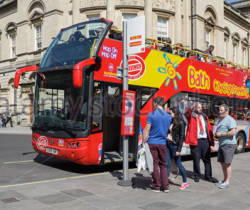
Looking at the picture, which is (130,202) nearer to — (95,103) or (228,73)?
(95,103)

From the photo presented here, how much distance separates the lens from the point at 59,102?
811 cm

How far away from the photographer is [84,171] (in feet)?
27.9

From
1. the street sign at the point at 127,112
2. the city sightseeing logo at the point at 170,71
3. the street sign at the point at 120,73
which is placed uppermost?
the city sightseeing logo at the point at 170,71

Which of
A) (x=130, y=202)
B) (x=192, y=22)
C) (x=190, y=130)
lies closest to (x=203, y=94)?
(x=190, y=130)

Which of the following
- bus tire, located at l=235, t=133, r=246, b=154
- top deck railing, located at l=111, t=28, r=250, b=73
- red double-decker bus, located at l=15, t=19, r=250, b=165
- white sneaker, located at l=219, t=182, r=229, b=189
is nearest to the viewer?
white sneaker, located at l=219, t=182, r=229, b=189

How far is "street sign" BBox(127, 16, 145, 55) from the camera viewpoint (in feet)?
21.7

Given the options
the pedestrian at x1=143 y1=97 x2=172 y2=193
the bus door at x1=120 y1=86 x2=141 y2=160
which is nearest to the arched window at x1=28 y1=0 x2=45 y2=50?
the bus door at x1=120 y1=86 x2=141 y2=160

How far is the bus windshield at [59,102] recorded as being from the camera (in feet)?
25.1

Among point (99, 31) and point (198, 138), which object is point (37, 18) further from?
point (198, 138)

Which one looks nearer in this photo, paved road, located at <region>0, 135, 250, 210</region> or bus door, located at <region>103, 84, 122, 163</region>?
paved road, located at <region>0, 135, 250, 210</region>

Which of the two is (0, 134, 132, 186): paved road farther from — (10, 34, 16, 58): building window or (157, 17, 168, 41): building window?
(10, 34, 16, 58): building window

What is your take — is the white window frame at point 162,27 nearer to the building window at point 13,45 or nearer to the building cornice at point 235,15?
the building cornice at point 235,15

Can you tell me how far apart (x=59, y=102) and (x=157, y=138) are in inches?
126

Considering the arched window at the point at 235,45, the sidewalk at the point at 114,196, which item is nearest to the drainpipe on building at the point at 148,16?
the arched window at the point at 235,45
